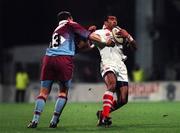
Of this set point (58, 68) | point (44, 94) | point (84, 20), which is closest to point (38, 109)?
point (44, 94)

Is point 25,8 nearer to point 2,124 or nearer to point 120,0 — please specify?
point 120,0

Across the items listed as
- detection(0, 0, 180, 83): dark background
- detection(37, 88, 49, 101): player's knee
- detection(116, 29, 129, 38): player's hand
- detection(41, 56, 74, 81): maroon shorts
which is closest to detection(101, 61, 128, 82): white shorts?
detection(116, 29, 129, 38): player's hand

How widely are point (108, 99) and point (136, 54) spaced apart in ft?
98.5

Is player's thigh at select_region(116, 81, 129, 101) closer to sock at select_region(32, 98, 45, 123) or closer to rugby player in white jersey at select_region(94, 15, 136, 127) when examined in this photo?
rugby player in white jersey at select_region(94, 15, 136, 127)

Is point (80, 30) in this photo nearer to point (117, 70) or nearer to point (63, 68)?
point (63, 68)

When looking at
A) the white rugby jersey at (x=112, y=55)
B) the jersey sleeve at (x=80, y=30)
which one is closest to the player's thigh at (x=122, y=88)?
the white rugby jersey at (x=112, y=55)

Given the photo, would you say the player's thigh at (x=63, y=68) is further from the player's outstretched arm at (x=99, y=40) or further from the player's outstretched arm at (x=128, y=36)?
the player's outstretched arm at (x=128, y=36)

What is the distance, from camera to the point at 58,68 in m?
14.0

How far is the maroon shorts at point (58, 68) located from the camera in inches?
550

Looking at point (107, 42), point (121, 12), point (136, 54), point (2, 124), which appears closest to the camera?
point (107, 42)

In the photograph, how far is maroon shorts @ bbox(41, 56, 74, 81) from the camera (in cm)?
1396

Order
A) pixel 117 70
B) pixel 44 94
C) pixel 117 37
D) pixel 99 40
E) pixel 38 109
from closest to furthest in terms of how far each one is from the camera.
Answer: pixel 99 40 → pixel 38 109 → pixel 44 94 → pixel 117 37 → pixel 117 70

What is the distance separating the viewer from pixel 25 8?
5456 cm

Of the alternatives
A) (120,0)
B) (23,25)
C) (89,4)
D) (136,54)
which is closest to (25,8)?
(23,25)
